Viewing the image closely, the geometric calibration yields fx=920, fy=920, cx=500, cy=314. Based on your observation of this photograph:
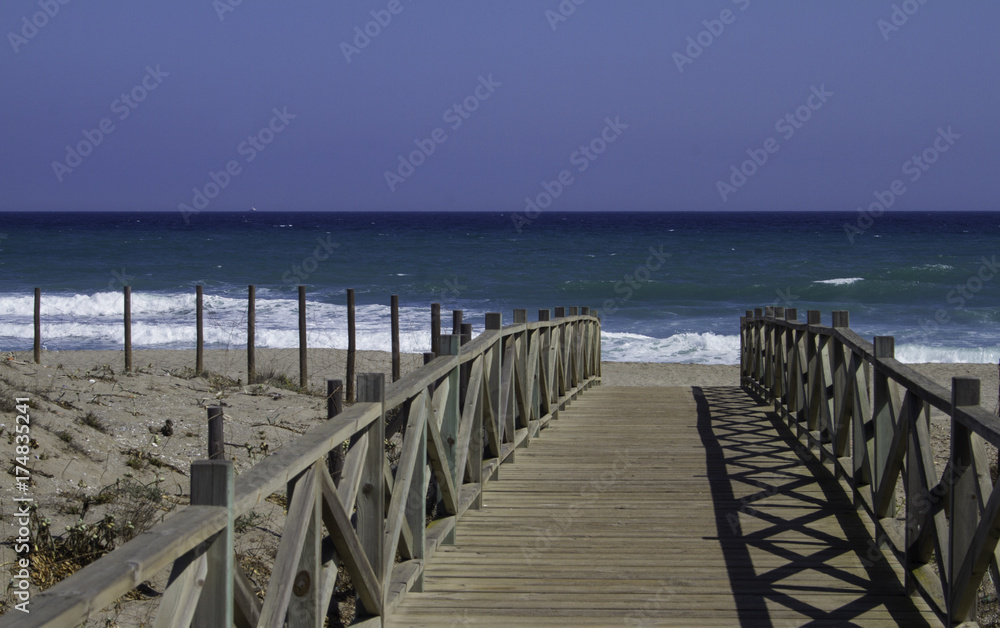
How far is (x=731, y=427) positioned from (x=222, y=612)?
25.7ft

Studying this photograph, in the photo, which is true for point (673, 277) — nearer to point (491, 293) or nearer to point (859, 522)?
point (491, 293)

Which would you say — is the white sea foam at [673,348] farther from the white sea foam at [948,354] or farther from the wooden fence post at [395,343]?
the wooden fence post at [395,343]

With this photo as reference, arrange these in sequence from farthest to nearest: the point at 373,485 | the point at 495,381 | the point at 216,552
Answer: the point at 495,381, the point at 373,485, the point at 216,552

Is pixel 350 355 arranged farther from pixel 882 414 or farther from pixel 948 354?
pixel 948 354

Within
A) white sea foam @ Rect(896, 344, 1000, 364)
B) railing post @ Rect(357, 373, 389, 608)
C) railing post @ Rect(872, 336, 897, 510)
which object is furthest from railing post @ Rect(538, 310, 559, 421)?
white sea foam @ Rect(896, 344, 1000, 364)

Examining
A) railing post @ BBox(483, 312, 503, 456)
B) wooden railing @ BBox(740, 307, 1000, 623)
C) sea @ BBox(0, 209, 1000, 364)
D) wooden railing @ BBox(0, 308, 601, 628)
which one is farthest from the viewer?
sea @ BBox(0, 209, 1000, 364)

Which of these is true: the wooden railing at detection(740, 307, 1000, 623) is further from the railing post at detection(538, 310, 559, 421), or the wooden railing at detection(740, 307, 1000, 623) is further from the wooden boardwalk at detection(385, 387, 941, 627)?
the railing post at detection(538, 310, 559, 421)

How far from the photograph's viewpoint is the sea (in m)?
28.9

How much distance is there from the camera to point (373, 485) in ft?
12.1

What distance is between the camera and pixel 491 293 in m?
40.9

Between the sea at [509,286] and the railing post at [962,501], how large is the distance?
23.4 meters

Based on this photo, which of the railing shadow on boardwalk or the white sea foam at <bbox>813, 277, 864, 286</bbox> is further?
the white sea foam at <bbox>813, 277, 864, 286</bbox>

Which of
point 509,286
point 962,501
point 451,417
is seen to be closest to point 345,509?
point 451,417

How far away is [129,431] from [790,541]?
631 cm
